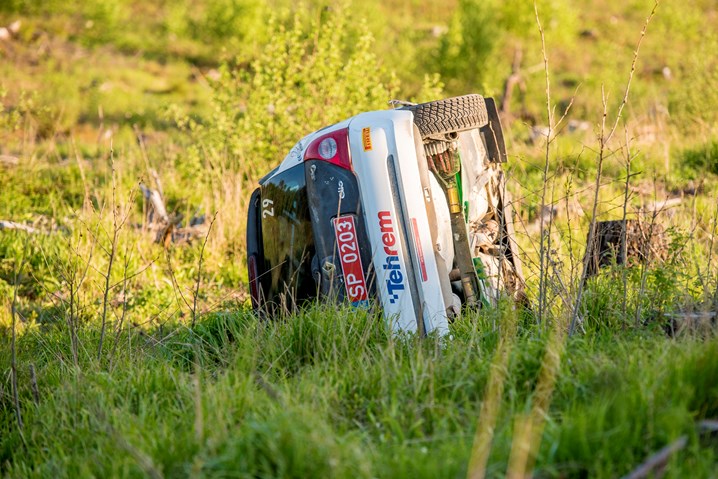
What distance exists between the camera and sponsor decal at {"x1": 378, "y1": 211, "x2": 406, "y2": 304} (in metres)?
4.23

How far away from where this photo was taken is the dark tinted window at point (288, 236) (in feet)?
15.1

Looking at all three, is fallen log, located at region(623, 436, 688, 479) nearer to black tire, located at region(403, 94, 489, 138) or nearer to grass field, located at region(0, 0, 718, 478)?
grass field, located at region(0, 0, 718, 478)

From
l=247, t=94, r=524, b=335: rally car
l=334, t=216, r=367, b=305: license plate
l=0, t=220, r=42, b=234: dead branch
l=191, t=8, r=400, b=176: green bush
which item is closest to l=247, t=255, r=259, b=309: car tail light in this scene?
l=247, t=94, r=524, b=335: rally car

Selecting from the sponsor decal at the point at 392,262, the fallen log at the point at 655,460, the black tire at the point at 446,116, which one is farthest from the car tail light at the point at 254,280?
the fallen log at the point at 655,460

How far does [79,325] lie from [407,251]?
2399 millimetres

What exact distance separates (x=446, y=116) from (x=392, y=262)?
96 cm

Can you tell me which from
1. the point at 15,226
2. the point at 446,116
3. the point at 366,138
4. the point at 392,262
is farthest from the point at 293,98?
the point at 392,262

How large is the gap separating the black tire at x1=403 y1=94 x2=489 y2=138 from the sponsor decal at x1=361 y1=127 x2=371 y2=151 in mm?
360

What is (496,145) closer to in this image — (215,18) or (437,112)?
(437,112)

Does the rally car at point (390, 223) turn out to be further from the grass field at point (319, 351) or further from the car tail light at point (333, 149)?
the grass field at point (319, 351)

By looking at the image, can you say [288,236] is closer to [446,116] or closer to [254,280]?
[254,280]

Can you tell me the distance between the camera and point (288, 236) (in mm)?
4699

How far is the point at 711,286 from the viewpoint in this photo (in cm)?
418

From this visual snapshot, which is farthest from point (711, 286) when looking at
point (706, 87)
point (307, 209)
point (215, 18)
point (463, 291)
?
point (215, 18)
